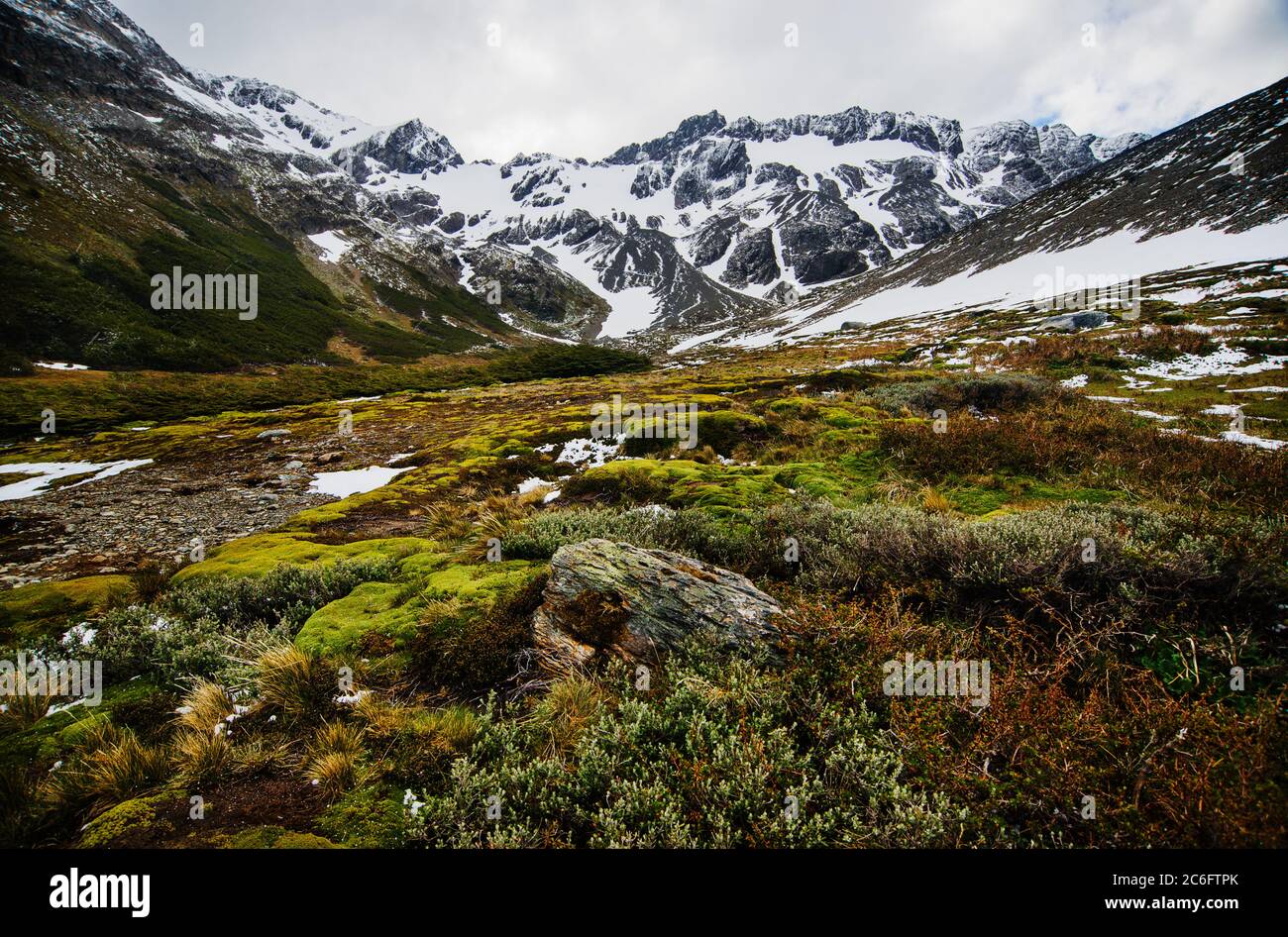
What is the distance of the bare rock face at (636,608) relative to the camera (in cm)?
509

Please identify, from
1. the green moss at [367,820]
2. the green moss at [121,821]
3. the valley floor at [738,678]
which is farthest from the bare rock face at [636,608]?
the green moss at [121,821]

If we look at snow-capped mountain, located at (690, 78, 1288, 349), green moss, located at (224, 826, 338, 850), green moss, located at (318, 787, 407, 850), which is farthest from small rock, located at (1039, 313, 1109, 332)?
green moss, located at (224, 826, 338, 850)

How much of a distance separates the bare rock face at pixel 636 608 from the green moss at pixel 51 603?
6.79m

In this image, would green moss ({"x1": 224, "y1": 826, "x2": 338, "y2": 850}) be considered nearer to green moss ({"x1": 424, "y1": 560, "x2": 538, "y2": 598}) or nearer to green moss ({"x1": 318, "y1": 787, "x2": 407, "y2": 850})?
green moss ({"x1": 318, "y1": 787, "x2": 407, "y2": 850})

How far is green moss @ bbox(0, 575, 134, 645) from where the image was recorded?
6379mm

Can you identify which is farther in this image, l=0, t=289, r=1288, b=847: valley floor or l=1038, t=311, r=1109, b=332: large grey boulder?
l=1038, t=311, r=1109, b=332: large grey boulder

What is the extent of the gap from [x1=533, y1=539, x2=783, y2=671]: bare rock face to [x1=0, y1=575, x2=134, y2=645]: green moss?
679cm

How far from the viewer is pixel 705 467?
12102 mm

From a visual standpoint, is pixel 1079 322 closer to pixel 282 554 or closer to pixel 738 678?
pixel 738 678

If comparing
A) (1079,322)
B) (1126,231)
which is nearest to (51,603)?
(1079,322)

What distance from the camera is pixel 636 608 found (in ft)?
17.6

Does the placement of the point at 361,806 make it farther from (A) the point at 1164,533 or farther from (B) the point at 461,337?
(B) the point at 461,337

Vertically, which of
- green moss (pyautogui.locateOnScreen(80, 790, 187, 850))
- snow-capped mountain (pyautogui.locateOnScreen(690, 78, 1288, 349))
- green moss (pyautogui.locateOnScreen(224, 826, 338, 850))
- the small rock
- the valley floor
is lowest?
green moss (pyautogui.locateOnScreen(224, 826, 338, 850))

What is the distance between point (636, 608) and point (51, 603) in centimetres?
895
